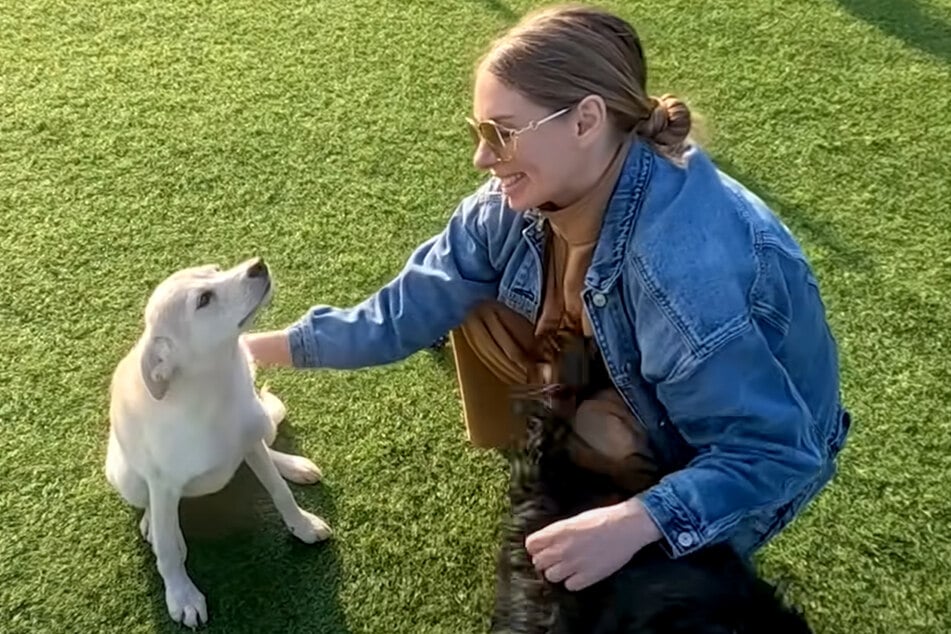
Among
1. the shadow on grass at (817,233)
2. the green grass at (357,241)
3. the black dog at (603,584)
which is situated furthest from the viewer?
the shadow on grass at (817,233)

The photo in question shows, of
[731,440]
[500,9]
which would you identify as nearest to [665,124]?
[731,440]

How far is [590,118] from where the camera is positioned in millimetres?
1761

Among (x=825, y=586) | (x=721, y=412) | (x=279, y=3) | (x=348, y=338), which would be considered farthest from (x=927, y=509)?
(x=279, y=3)

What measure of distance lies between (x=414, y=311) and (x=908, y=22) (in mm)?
2500

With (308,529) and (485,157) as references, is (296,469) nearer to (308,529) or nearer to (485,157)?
(308,529)

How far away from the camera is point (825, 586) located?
2225 millimetres

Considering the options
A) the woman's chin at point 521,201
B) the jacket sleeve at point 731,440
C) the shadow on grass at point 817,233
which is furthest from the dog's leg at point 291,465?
the shadow on grass at point 817,233

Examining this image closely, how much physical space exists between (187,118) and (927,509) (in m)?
2.37

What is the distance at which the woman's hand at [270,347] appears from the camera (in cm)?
217

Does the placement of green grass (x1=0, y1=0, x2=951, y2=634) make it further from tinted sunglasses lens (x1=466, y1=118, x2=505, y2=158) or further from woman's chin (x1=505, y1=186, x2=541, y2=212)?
tinted sunglasses lens (x1=466, y1=118, x2=505, y2=158)

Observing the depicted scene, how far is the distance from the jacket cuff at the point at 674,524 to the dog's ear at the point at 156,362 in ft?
2.73

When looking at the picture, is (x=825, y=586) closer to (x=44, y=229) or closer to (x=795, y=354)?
(x=795, y=354)

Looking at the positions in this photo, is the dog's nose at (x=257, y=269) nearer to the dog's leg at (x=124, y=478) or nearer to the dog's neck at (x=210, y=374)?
the dog's neck at (x=210, y=374)

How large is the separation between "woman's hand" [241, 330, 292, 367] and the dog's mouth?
0.10 meters
